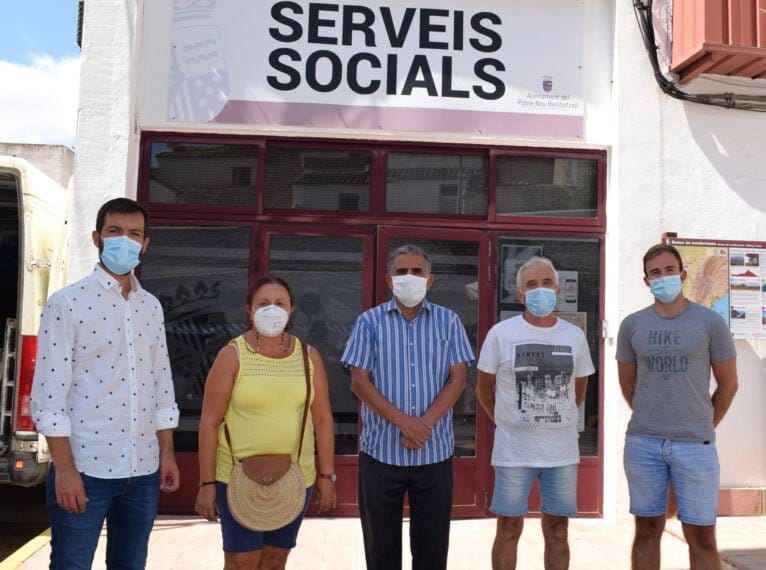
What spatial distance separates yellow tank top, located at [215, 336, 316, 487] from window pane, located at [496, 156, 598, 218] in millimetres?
3429

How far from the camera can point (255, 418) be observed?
3043 millimetres

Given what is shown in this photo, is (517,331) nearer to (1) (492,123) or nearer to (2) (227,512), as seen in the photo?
(2) (227,512)

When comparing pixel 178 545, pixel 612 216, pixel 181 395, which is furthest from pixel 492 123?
pixel 178 545

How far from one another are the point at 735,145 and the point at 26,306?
561cm

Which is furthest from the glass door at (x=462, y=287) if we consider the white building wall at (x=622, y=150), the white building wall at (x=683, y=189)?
the white building wall at (x=683, y=189)

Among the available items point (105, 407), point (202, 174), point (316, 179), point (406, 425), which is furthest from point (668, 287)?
point (202, 174)

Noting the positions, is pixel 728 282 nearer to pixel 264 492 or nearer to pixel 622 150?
pixel 622 150

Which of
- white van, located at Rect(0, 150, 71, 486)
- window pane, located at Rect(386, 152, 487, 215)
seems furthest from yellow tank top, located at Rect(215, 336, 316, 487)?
window pane, located at Rect(386, 152, 487, 215)

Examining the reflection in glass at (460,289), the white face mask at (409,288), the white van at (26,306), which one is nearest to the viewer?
the white face mask at (409,288)

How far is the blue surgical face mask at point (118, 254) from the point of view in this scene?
2934 millimetres

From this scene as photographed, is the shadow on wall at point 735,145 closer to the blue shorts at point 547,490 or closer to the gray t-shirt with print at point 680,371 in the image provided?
the gray t-shirt with print at point 680,371

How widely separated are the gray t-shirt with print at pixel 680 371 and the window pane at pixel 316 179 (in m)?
2.86

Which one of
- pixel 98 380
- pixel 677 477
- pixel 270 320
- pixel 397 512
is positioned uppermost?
pixel 270 320

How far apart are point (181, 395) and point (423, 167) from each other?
2.67 meters
